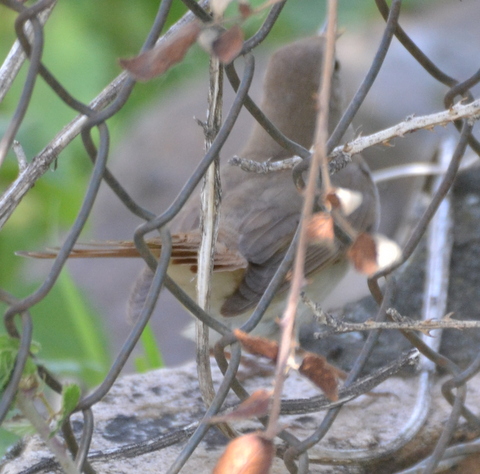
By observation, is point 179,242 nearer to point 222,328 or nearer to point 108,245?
point 108,245

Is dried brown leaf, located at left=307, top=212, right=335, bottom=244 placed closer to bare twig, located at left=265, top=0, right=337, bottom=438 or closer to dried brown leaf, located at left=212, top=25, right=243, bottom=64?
bare twig, located at left=265, top=0, right=337, bottom=438

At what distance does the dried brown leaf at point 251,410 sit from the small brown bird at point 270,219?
1.10 metres

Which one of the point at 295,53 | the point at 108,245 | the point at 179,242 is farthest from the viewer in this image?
the point at 295,53

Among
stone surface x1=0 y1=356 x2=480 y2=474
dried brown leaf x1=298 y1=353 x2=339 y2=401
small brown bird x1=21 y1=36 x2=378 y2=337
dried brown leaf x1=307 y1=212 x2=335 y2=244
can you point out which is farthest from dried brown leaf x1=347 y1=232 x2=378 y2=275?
small brown bird x1=21 y1=36 x2=378 y2=337

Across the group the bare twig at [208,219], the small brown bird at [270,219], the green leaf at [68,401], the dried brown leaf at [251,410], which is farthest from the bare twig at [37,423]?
the small brown bird at [270,219]

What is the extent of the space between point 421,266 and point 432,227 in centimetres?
14

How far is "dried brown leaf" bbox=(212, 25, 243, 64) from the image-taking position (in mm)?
806

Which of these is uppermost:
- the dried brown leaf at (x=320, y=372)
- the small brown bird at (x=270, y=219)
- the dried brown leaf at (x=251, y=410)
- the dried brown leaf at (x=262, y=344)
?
the small brown bird at (x=270, y=219)

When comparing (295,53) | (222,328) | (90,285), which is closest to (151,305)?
(222,328)

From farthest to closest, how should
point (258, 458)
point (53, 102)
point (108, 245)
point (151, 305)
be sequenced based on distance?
point (53, 102), point (108, 245), point (151, 305), point (258, 458)

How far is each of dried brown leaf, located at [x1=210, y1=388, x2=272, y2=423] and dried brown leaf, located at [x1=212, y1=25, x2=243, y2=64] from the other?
367 millimetres

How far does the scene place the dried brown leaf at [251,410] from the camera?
2.61 feet

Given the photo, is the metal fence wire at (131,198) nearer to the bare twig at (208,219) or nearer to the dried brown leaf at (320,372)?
the bare twig at (208,219)

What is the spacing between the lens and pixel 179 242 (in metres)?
2.02
